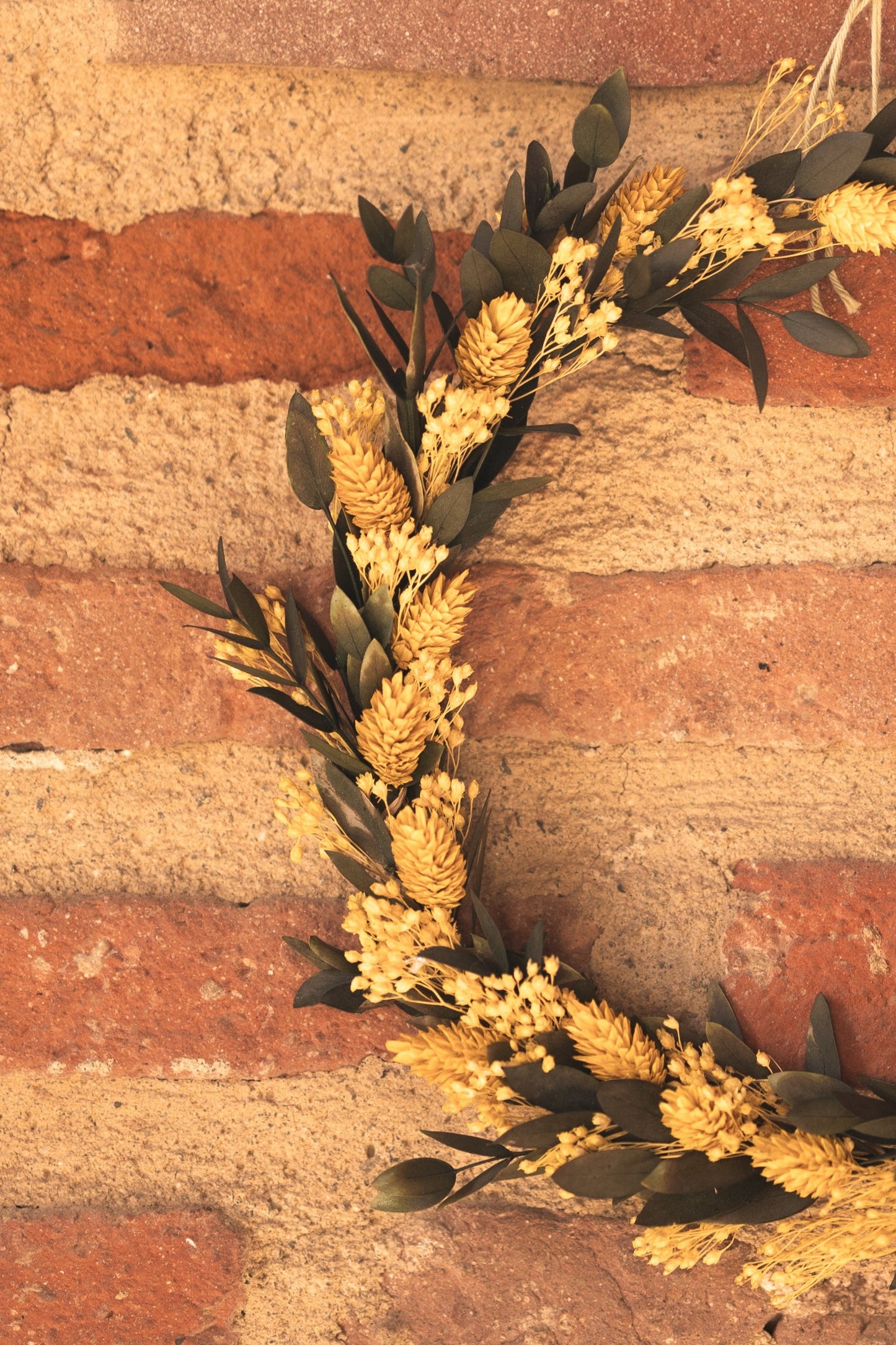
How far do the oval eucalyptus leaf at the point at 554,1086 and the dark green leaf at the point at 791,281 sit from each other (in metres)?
0.50

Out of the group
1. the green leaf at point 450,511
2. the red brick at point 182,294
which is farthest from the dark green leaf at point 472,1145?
the red brick at point 182,294

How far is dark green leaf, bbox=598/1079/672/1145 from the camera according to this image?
1.85ft

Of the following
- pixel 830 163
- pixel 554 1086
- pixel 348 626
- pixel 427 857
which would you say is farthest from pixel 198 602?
pixel 830 163

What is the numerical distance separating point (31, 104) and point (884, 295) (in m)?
0.59

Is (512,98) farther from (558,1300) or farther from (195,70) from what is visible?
(558,1300)

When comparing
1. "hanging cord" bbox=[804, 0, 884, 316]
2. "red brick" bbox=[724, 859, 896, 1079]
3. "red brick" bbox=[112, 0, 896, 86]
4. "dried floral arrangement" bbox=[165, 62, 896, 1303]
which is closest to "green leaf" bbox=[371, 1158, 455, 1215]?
"dried floral arrangement" bbox=[165, 62, 896, 1303]

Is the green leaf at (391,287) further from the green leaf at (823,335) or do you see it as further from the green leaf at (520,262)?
the green leaf at (823,335)

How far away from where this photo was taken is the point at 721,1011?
65 centimetres

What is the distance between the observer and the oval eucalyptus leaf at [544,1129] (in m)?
0.57

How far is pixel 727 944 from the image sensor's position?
67cm

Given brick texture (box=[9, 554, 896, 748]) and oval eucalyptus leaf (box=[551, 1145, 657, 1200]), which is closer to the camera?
oval eucalyptus leaf (box=[551, 1145, 657, 1200])

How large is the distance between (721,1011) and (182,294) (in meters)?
0.60

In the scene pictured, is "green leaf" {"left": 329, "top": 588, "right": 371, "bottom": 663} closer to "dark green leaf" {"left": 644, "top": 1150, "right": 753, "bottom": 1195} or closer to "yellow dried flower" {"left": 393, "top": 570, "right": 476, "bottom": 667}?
"yellow dried flower" {"left": 393, "top": 570, "right": 476, "bottom": 667}

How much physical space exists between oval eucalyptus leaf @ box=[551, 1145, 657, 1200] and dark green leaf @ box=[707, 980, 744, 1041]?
0.11 m
